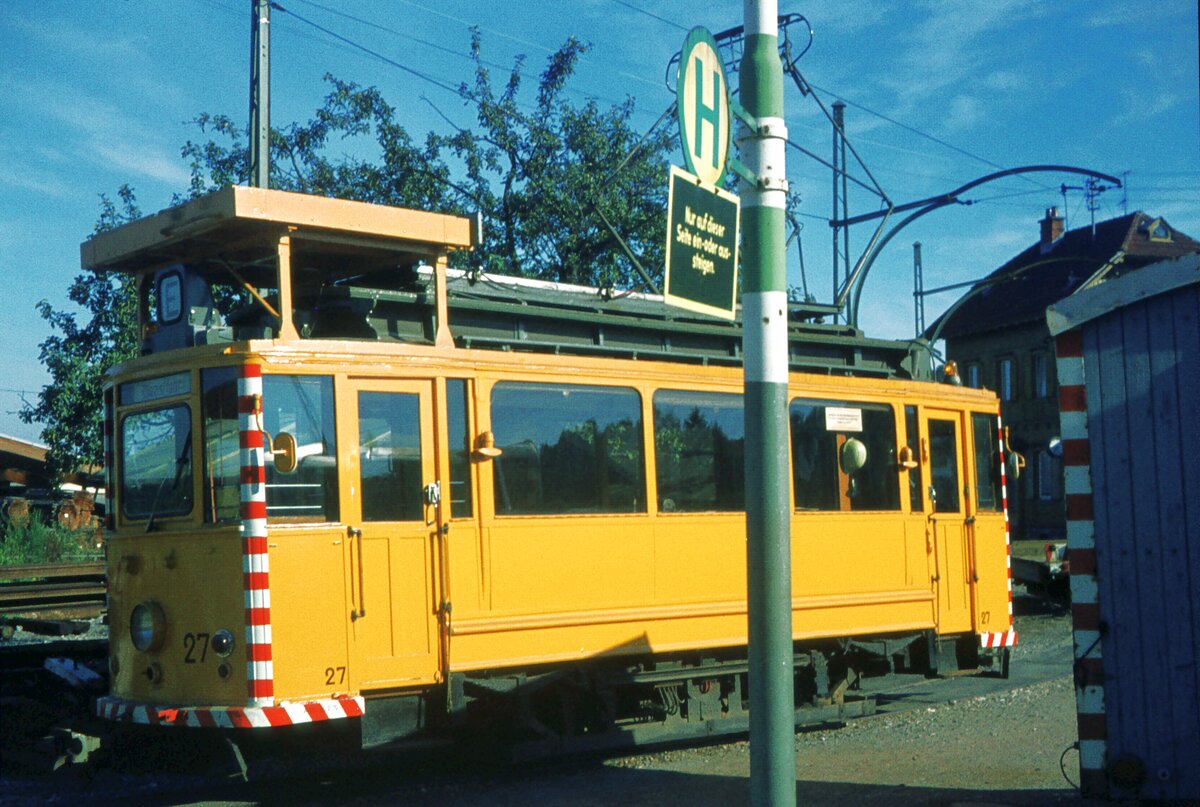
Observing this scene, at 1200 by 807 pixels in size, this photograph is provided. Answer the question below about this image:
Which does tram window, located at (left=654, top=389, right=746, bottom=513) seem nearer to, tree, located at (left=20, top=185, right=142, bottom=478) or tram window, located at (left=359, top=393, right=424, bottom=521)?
tram window, located at (left=359, top=393, right=424, bottom=521)

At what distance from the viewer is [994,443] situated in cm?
1279

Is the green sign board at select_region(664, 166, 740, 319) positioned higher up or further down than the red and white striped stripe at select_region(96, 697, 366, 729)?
higher up

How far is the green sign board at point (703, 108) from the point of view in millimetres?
5344

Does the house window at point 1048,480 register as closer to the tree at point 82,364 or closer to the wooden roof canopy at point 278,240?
the tree at point 82,364

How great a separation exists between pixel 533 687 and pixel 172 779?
2.78 metres

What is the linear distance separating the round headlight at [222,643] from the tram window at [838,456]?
15.5 feet

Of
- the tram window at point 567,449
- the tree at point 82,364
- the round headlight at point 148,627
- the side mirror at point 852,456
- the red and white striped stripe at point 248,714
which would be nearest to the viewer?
the red and white striped stripe at point 248,714

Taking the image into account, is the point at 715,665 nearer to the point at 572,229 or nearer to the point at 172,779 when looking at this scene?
the point at 172,779

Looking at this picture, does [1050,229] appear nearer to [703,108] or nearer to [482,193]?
[482,193]

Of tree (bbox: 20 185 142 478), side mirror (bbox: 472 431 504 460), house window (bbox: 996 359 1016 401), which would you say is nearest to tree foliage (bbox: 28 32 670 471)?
tree (bbox: 20 185 142 478)

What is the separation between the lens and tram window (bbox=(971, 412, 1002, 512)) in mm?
12555

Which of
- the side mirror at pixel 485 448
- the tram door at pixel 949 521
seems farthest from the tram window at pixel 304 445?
the tram door at pixel 949 521

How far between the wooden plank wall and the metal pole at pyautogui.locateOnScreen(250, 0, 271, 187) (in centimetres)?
1007

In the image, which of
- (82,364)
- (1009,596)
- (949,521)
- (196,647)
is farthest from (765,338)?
(82,364)
